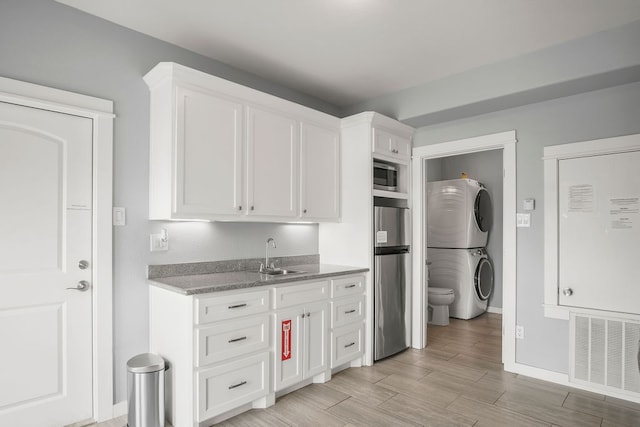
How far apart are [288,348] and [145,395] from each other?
968 mm

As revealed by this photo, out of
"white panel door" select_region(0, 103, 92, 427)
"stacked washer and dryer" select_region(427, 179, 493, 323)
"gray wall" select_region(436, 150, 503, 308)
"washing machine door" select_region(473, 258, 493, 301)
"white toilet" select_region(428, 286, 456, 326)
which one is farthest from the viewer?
"gray wall" select_region(436, 150, 503, 308)

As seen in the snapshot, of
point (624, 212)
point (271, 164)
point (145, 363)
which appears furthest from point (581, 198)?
point (145, 363)

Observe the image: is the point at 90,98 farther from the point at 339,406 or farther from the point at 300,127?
the point at 339,406

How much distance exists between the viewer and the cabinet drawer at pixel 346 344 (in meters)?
3.11

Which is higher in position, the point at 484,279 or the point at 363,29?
the point at 363,29

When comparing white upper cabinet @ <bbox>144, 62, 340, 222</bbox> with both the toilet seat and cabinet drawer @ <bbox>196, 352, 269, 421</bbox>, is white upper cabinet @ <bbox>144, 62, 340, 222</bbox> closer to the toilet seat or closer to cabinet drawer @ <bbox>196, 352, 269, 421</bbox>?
cabinet drawer @ <bbox>196, 352, 269, 421</bbox>

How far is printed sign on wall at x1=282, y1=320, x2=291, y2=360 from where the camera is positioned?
8.85 feet

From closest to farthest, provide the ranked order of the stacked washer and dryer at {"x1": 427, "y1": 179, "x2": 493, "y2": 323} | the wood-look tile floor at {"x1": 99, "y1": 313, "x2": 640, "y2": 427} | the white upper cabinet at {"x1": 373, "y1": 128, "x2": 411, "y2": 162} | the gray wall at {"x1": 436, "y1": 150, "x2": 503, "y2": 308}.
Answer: the wood-look tile floor at {"x1": 99, "y1": 313, "x2": 640, "y2": 427} → the white upper cabinet at {"x1": 373, "y1": 128, "x2": 411, "y2": 162} → the stacked washer and dryer at {"x1": 427, "y1": 179, "x2": 493, "y2": 323} → the gray wall at {"x1": 436, "y1": 150, "x2": 503, "y2": 308}

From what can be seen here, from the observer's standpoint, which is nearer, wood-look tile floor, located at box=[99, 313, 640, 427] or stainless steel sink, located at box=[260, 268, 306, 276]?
wood-look tile floor, located at box=[99, 313, 640, 427]

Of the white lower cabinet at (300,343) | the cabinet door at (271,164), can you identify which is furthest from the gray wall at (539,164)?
the cabinet door at (271,164)

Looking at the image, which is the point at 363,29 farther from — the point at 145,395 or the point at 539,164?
the point at 145,395

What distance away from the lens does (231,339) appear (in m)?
2.39

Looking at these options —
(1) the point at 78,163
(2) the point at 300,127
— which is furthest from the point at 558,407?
(1) the point at 78,163

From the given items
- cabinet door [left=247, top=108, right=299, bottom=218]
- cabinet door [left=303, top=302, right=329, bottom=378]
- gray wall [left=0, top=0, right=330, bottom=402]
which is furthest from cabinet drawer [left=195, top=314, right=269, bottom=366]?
cabinet door [left=247, top=108, right=299, bottom=218]
